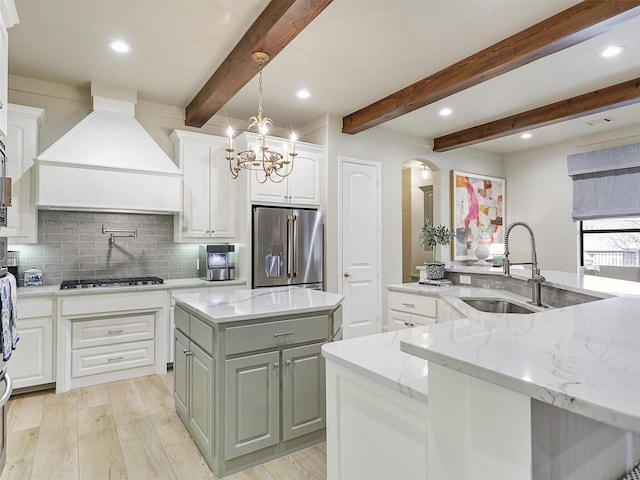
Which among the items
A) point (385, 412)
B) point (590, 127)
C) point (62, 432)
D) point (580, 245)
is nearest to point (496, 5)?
point (385, 412)

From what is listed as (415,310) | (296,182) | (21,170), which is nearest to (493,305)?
(415,310)

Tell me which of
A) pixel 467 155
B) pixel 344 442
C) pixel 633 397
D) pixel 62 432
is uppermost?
pixel 467 155

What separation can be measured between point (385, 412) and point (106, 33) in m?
3.22

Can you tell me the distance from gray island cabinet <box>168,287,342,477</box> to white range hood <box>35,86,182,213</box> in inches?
69.3

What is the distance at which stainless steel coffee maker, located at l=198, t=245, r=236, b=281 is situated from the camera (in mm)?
4148

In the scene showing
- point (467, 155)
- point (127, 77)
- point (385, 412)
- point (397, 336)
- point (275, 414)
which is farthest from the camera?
point (467, 155)

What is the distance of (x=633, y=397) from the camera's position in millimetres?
545

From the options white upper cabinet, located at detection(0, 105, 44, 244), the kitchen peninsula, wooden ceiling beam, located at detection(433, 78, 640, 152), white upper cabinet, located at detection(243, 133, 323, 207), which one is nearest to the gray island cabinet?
the kitchen peninsula

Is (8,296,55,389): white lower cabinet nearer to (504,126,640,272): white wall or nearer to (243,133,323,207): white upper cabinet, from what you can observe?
(243,133,323,207): white upper cabinet

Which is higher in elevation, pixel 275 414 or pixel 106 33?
pixel 106 33

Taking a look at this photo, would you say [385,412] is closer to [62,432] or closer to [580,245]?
[62,432]

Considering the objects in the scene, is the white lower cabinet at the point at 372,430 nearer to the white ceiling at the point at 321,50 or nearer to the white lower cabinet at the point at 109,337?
the white ceiling at the point at 321,50

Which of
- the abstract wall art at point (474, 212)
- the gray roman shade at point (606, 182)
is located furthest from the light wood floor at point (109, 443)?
the gray roman shade at point (606, 182)

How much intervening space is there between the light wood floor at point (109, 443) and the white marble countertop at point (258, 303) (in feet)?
2.88
